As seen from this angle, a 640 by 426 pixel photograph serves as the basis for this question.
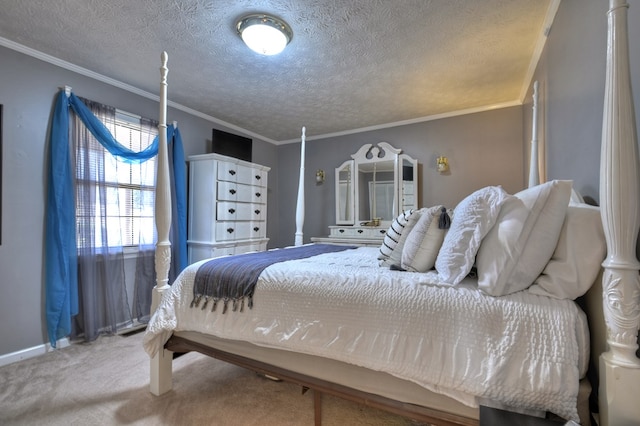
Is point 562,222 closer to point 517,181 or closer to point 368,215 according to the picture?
point 517,181

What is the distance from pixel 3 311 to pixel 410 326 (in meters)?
2.92

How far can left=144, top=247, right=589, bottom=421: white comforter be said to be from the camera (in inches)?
36.4

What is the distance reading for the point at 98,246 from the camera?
8.73ft

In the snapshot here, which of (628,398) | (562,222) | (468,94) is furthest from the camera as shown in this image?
(468,94)

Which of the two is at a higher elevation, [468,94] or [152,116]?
[468,94]

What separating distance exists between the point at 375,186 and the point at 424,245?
273 cm

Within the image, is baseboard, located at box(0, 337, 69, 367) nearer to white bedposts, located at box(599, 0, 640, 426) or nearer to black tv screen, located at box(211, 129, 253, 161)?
black tv screen, located at box(211, 129, 253, 161)

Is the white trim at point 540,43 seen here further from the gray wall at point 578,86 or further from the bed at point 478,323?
the bed at point 478,323

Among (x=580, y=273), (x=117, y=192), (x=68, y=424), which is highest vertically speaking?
(x=117, y=192)

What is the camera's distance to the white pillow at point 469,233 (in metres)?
1.21

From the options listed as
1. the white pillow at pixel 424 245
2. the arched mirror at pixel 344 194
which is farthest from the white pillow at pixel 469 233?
→ the arched mirror at pixel 344 194

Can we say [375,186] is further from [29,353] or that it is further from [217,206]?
[29,353]

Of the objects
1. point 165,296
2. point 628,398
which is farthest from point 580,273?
point 165,296

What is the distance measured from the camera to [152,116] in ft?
10.4
